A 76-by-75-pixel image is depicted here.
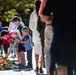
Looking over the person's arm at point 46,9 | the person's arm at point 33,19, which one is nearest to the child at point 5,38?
the person's arm at point 33,19

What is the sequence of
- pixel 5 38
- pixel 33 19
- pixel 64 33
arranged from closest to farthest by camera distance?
pixel 64 33, pixel 33 19, pixel 5 38

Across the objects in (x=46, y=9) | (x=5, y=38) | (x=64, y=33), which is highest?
(x=46, y=9)

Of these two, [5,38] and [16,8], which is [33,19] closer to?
[5,38]

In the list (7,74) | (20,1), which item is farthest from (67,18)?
(20,1)

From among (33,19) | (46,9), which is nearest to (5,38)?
(33,19)

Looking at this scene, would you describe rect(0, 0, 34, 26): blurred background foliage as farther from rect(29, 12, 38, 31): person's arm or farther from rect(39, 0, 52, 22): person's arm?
rect(39, 0, 52, 22): person's arm

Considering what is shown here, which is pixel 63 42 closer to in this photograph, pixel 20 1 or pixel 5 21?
pixel 5 21

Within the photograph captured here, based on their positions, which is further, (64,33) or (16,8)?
(16,8)

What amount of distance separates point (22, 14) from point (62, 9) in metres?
22.9

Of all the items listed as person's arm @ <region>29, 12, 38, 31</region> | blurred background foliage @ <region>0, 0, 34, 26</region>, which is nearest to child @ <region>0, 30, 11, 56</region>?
person's arm @ <region>29, 12, 38, 31</region>

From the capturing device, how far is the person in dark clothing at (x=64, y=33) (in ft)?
13.7

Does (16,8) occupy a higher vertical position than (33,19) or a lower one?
lower

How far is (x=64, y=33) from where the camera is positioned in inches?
166

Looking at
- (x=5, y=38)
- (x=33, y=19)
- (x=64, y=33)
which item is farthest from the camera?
(x=5, y=38)
